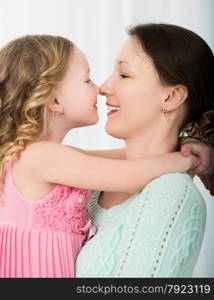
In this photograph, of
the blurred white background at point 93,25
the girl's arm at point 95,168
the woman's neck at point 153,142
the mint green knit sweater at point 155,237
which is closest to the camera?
the mint green knit sweater at point 155,237

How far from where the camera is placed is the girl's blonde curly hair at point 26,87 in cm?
137

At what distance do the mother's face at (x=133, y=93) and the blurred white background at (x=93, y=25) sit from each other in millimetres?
934

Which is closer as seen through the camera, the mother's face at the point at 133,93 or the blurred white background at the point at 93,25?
the mother's face at the point at 133,93

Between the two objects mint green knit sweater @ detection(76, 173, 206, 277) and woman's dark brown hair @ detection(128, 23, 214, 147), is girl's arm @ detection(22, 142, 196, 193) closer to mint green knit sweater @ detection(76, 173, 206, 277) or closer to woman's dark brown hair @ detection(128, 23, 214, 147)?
mint green knit sweater @ detection(76, 173, 206, 277)

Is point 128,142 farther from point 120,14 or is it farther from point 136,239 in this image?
point 120,14

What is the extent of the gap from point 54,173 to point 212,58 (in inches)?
20.6

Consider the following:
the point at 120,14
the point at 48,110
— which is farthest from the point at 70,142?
the point at 48,110

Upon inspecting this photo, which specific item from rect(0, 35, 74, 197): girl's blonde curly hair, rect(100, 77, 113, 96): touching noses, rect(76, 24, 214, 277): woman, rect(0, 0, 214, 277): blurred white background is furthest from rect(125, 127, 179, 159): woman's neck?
rect(0, 0, 214, 277): blurred white background

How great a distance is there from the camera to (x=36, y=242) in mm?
1321

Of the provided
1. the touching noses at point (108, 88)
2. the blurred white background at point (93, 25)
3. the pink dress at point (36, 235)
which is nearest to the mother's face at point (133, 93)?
the touching noses at point (108, 88)

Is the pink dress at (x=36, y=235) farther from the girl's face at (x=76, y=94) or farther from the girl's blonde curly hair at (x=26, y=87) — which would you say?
the girl's face at (x=76, y=94)

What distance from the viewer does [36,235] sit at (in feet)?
4.35

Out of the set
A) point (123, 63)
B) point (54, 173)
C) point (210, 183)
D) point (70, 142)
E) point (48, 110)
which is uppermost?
point (123, 63)

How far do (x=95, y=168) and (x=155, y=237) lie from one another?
0.24 meters
